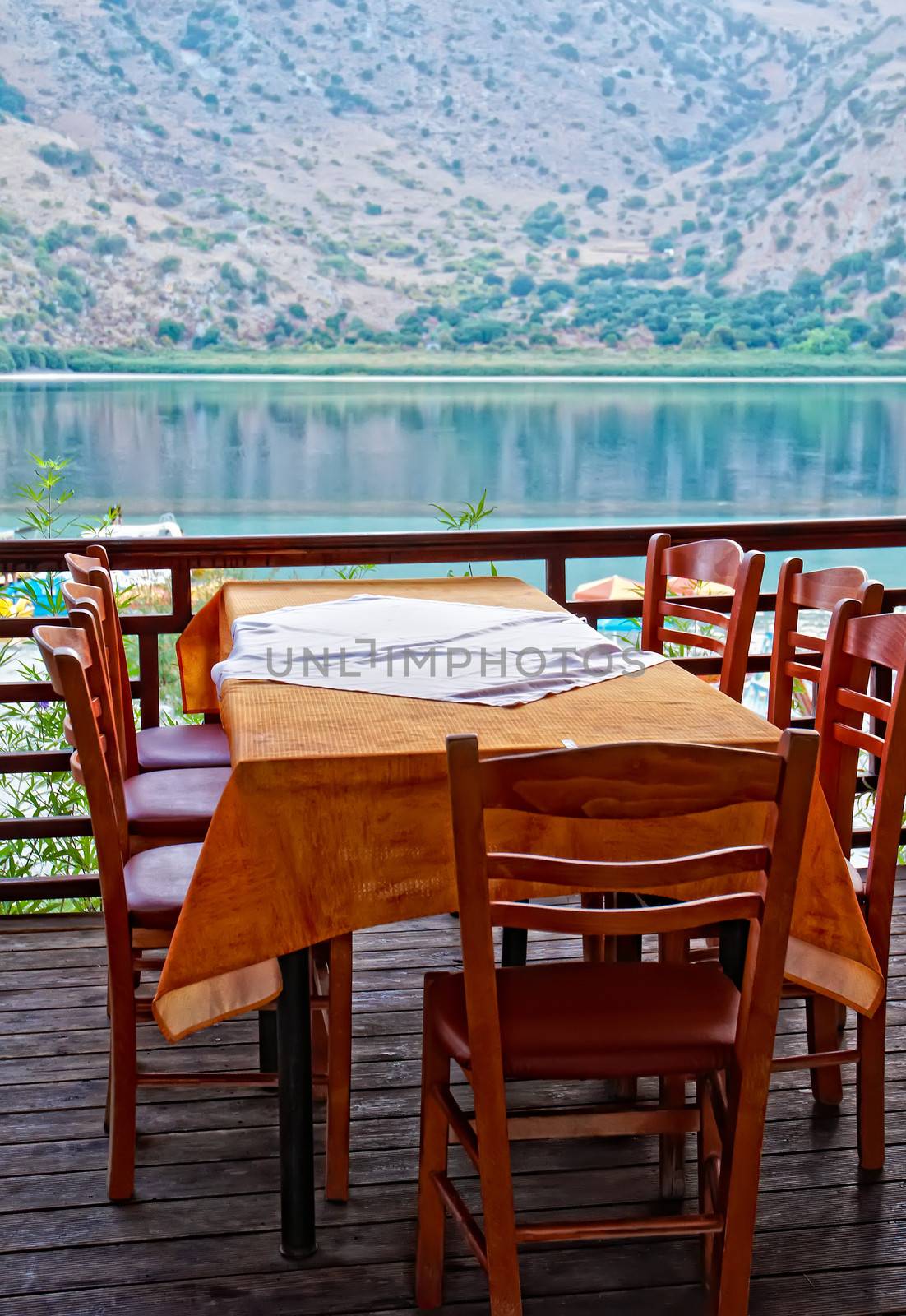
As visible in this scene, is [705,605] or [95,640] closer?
[95,640]

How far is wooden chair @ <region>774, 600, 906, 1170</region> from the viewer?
1.81 m

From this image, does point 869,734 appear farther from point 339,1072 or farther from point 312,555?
point 312,555

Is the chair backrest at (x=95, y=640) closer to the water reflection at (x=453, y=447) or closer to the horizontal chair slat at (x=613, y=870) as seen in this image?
the horizontal chair slat at (x=613, y=870)

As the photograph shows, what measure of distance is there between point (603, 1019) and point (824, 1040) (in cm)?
86

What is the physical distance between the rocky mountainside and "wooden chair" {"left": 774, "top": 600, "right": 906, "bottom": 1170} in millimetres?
15648

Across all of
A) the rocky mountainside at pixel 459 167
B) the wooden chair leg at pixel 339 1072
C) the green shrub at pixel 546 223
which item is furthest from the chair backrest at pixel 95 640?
the green shrub at pixel 546 223

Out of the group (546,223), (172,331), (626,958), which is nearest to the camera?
(626,958)

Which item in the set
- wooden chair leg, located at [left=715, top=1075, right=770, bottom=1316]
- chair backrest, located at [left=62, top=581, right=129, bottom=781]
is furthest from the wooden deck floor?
chair backrest, located at [left=62, top=581, right=129, bottom=781]

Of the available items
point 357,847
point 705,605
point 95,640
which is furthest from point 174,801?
point 705,605

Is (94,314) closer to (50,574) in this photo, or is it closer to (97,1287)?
(50,574)

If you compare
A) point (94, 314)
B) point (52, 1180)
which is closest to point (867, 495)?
point (94, 314)

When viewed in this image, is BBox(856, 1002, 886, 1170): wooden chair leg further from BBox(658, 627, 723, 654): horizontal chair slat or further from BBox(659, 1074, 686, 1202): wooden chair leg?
BBox(658, 627, 723, 654): horizontal chair slat

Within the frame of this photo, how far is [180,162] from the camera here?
65.3 feet

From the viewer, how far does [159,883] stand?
6.22 ft
